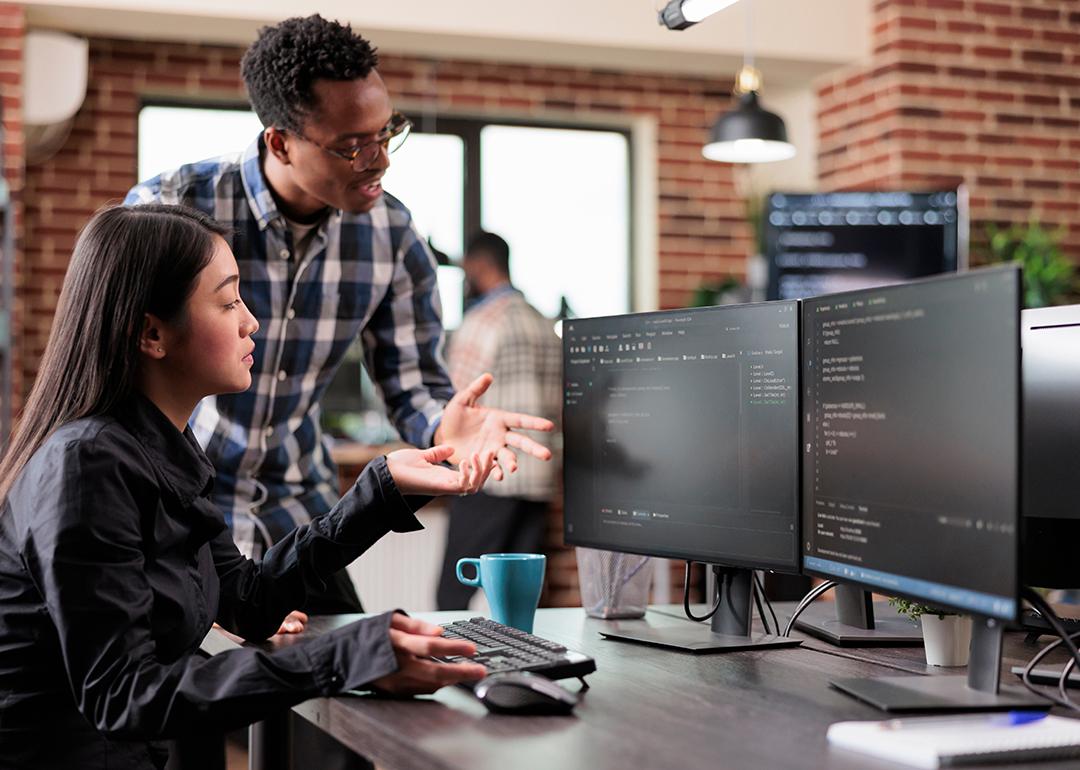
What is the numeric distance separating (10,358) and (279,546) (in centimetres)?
268

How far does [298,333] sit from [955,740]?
1.44 meters

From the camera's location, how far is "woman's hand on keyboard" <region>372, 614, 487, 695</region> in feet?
4.31

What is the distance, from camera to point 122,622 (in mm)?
1263

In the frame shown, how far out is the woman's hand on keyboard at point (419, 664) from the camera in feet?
4.31

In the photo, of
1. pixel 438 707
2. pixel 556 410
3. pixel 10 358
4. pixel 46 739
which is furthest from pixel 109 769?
pixel 556 410

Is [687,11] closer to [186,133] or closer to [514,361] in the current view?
[514,361]

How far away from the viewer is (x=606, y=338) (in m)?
1.86

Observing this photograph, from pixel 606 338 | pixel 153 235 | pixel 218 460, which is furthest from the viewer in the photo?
pixel 218 460

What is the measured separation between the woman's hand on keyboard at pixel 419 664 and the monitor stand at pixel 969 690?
16.3 inches

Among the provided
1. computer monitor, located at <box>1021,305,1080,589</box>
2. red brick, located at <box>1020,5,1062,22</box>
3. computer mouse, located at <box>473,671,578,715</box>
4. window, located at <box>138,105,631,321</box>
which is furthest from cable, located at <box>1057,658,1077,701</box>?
red brick, located at <box>1020,5,1062,22</box>

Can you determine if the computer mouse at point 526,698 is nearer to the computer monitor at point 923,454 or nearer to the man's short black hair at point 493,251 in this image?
the computer monitor at point 923,454

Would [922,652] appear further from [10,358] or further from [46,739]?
[10,358]

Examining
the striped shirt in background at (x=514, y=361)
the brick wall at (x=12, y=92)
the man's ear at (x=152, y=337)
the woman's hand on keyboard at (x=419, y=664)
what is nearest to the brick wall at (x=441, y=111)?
the brick wall at (x=12, y=92)

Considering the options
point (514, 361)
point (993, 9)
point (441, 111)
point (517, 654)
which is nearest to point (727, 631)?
point (517, 654)
